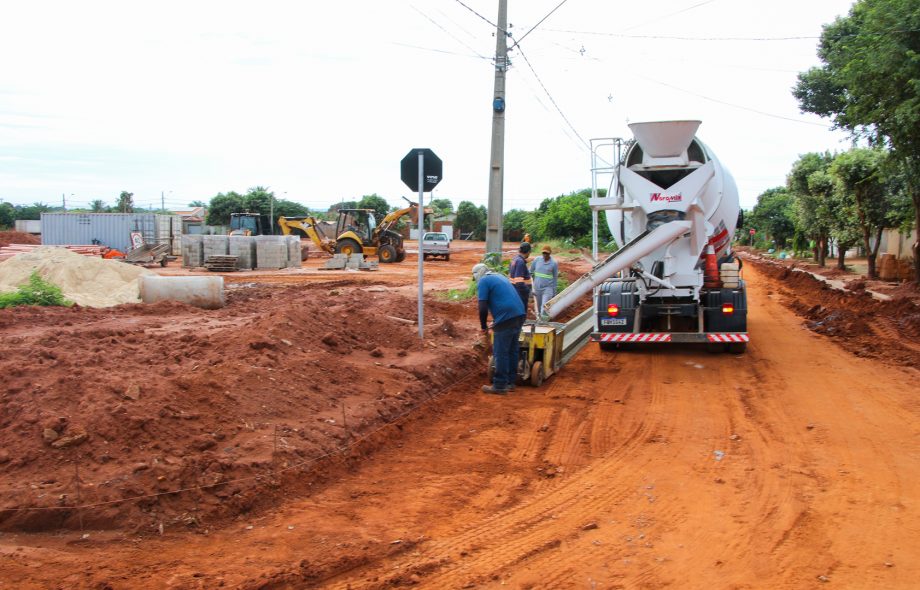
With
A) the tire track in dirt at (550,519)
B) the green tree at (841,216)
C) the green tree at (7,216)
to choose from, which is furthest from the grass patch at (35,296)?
the green tree at (7,216)

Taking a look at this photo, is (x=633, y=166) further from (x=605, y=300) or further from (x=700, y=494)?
(x=700, y=494)

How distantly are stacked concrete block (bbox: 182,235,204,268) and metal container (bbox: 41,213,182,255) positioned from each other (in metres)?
7.73

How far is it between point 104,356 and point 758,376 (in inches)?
336

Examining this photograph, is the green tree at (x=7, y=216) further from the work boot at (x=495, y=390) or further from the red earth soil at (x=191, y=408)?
the work boot at (x=495, y=390)

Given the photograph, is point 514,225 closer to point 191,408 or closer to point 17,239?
point 17,239

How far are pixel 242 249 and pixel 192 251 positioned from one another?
224cm

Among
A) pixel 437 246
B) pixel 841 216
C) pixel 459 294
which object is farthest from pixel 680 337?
pixel 437 246

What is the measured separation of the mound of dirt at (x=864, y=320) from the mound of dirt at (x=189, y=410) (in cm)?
715

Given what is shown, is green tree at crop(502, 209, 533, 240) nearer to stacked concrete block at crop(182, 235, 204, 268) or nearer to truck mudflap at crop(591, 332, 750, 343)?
stacked concrete block at crop(182, 235, 204, 268)

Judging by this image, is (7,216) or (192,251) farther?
(7,216)

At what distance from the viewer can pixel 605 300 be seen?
484 inches

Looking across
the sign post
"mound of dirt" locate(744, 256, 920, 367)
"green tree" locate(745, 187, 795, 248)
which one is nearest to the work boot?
the sign post

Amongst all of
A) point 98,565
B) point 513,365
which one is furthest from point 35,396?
point 513,365

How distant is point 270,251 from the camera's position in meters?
31.7
